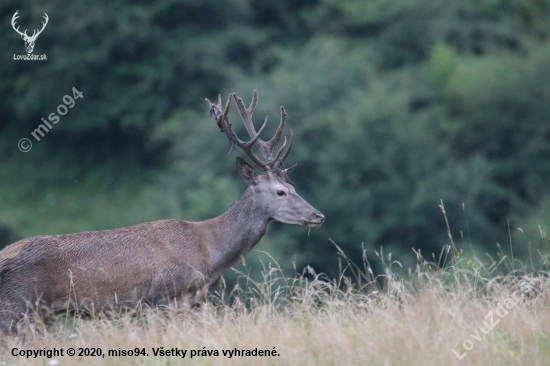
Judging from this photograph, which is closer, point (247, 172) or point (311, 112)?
point (247, 172)

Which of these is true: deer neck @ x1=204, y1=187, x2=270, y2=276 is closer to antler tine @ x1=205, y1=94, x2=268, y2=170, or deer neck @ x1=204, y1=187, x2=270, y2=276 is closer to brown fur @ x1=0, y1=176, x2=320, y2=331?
brown fur @ x1=0, y1=176, x2=320, y2=331

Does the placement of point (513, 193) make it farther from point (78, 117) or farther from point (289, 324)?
point (289, 324)

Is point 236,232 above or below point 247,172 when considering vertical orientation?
below

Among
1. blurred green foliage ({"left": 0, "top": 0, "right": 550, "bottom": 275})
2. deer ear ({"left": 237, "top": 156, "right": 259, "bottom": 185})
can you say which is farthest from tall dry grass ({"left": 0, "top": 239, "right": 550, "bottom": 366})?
blurred green foliage ({"left": 0, "top": 0, "right": 550, "bottom": 275})

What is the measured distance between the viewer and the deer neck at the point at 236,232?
831cm

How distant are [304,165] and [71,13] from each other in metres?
12.9

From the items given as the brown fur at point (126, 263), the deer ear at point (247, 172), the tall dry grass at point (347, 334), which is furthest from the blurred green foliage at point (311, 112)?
the tall dry grass at point (347, 334)

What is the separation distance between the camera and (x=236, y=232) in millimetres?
8453

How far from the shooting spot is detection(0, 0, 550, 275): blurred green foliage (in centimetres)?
2511

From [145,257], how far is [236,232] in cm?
116

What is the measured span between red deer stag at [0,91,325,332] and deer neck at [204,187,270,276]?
11 millimetres

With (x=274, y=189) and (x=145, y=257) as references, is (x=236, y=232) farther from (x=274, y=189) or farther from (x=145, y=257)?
(x=145, y=257)

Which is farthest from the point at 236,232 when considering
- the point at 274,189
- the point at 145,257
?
the point at 145,257

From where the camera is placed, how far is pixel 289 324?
6.57 meters
